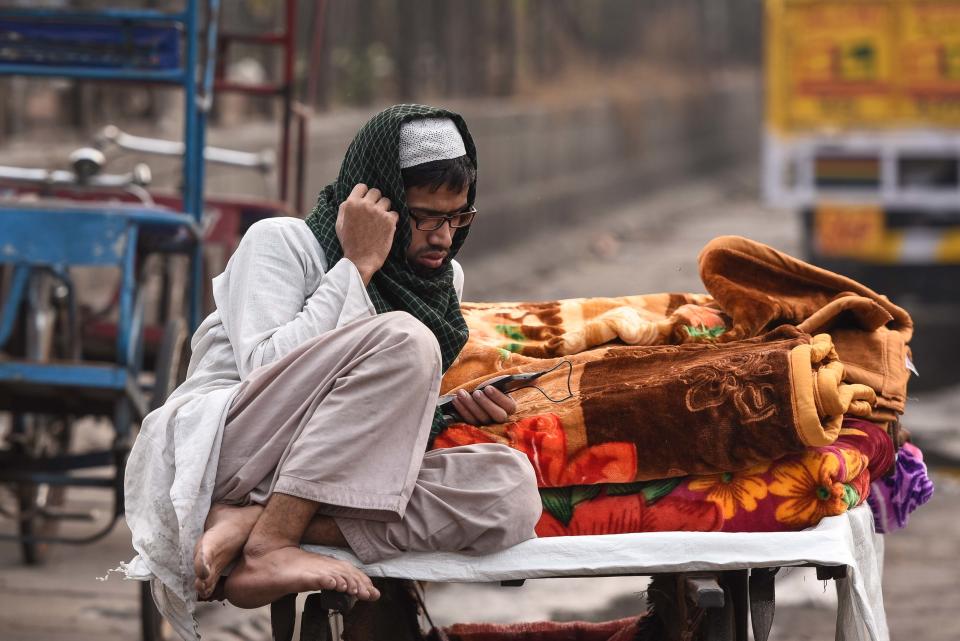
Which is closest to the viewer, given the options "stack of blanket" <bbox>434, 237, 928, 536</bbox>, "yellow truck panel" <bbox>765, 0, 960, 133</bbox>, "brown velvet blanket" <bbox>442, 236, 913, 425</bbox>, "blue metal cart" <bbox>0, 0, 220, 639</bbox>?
"stack of blanket" <bbox>434, 237, 928, 536</bbox>

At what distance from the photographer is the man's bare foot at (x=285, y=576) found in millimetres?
2334

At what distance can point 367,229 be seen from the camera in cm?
263

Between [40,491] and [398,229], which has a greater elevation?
[398,229]

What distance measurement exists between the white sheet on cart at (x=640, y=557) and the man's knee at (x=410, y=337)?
347 millimetres

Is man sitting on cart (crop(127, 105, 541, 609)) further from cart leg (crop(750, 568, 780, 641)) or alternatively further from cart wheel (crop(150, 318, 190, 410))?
cart wheel (crop(150, 318, 190, 410))

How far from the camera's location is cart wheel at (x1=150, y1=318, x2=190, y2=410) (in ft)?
13.7

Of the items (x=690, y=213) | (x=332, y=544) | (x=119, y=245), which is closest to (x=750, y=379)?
(x=332, y=544)

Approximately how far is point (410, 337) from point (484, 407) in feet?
1.14

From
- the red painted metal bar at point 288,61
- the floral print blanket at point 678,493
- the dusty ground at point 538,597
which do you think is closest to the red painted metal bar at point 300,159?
the red painted metal bar at point 288,61

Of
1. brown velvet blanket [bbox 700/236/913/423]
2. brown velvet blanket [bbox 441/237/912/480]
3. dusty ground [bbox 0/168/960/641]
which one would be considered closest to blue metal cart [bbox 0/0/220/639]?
dusty ground [bbox 0/168/960/641]

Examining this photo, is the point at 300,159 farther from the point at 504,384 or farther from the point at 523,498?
the point at 523,498

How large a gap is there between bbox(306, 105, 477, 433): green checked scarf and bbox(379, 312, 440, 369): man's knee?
0.74ft

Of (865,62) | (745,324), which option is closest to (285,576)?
(745,324)

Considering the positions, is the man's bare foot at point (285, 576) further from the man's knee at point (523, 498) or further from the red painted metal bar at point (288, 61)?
the red painted metal bar at point (288, 61)
